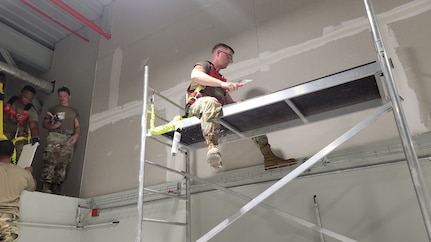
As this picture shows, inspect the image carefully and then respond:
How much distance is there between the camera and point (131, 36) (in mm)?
4789

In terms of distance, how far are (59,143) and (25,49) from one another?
7.34 feet

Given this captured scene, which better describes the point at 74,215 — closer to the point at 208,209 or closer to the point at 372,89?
the point at 208,209

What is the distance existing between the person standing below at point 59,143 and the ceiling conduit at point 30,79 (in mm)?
887

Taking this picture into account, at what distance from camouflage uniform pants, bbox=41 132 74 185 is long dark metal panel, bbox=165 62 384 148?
2.30 metres

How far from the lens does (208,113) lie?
7.30 feet

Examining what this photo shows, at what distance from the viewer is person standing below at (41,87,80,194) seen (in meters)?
4.24

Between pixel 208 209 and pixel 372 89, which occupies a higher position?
pixel 372 89

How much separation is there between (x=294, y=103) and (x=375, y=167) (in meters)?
0.83

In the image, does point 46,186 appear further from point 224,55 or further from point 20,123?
point 224,55

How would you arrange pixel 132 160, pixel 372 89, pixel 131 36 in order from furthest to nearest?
pixel 131 36 < pixel 132 160 < pixel 372 89

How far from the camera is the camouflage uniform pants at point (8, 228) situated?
10.1ft

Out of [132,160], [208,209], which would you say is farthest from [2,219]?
[208,209]

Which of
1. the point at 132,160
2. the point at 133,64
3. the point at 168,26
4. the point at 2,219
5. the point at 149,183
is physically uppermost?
the point at 168,26

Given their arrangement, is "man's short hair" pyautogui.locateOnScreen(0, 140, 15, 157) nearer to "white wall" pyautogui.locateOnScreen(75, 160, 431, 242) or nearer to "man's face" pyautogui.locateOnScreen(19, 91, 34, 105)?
"man's face" pyautogui.locateOnScreen(19, 91, 34, 105)
